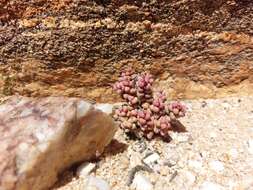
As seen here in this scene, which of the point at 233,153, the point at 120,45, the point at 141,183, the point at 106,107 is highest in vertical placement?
the point at 120,45

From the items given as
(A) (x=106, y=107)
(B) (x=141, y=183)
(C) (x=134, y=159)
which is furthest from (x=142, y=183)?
(A) (x=106, y=107)

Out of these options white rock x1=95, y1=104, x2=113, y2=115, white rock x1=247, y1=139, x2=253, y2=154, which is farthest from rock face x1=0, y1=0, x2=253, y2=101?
white rock x1=247, y1=139, x2=253, y2=154

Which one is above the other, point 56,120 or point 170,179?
point 56,120

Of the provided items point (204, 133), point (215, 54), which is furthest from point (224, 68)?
point (204, 133)

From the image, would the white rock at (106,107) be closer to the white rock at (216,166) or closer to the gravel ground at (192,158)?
the gravel ground at (192,158)

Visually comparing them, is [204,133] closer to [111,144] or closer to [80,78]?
[111,144]

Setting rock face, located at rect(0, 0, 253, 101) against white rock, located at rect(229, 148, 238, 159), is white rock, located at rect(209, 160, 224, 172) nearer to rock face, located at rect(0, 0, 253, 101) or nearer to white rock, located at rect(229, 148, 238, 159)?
white rock, located at rect(229, 148, 238, 159)

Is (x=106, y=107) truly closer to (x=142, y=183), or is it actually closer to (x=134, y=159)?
(x=134, y=159)
